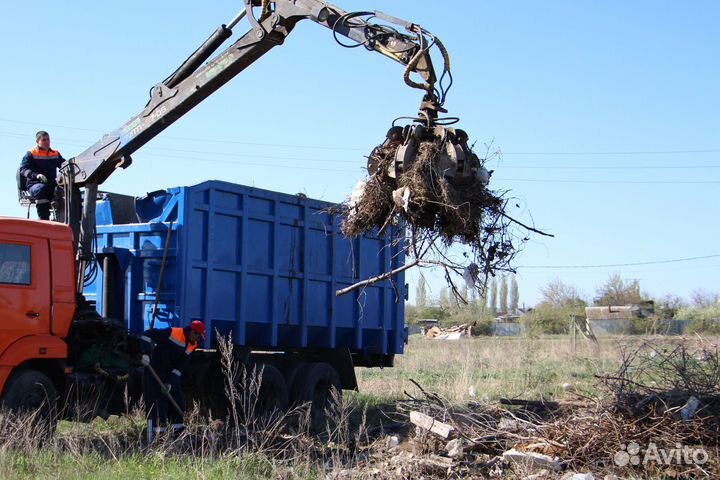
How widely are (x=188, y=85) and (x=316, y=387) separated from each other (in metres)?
4.54

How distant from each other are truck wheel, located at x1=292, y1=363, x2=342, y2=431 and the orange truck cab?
12.0 feet

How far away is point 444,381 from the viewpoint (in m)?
15.9

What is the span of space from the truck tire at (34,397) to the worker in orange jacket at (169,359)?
4.32 feet

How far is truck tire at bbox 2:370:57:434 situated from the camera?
8.17 m

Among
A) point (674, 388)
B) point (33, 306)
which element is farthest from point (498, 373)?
point (33, 306)

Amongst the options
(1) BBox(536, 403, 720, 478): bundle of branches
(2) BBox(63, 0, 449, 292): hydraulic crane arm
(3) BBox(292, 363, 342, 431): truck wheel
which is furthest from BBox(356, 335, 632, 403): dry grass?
(2) BBox(63, 0, 449, 292): hydraulic crane arm

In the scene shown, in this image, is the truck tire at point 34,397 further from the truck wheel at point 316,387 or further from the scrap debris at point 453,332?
the scrap debris at point 453,332

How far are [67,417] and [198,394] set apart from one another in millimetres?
2225

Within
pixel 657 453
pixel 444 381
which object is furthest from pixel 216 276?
pixel 444 381

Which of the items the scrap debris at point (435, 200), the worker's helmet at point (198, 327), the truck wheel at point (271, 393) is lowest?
the truck wheel at point (271, 393)

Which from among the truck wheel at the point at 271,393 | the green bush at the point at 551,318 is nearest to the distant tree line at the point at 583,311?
the green bush at the point at 551,318

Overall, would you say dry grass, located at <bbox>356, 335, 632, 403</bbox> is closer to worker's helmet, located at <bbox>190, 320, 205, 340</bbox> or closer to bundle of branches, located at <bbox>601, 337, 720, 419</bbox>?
bundle of branches, located at <bbox>601, 337, 720, 419</bbox>

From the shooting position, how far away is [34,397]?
8.39 metres

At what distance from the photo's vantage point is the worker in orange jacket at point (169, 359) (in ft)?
31.7
